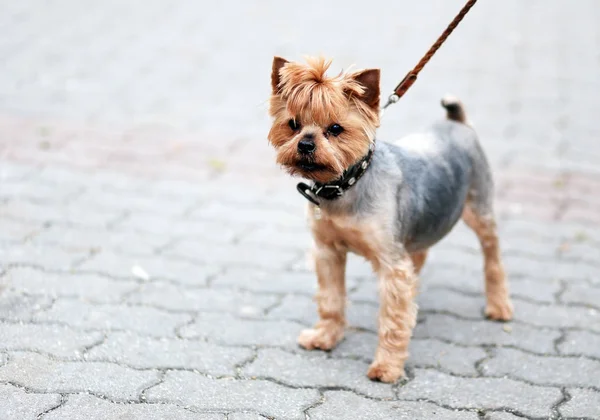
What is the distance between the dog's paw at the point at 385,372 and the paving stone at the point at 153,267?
4.68 feet

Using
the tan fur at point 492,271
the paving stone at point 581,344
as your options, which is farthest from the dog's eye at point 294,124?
the paving stone at point 581,344

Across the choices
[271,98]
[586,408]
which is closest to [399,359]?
[586,408]

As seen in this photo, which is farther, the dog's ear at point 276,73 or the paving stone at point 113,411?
the dog's ear at point 276,73

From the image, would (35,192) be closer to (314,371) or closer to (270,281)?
(270,281)

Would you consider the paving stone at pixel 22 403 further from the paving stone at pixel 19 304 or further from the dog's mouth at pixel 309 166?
the dog's mouth at pixel 309 166

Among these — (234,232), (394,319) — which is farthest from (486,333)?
(234,232)

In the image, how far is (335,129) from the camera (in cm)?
372

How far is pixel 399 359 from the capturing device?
4070 mm

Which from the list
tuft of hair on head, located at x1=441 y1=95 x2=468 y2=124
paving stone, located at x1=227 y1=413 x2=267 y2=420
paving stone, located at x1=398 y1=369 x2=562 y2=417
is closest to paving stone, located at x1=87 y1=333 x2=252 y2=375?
paving stone, located at x1=227 y1=413 x2=267 y2=420

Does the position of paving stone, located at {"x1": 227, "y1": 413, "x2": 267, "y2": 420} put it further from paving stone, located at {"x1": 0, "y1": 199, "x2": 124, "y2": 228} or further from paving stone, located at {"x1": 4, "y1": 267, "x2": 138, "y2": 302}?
paving stone, located at {"x1": 0, "y1": 199, "x2": 124, "y2": 228}

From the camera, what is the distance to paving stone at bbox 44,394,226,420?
3.52m

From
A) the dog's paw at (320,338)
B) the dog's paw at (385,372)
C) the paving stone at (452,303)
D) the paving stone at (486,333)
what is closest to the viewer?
the dog's paw at (385,372)

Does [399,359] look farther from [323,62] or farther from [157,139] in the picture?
[157,139]

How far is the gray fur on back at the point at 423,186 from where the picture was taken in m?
3.98
